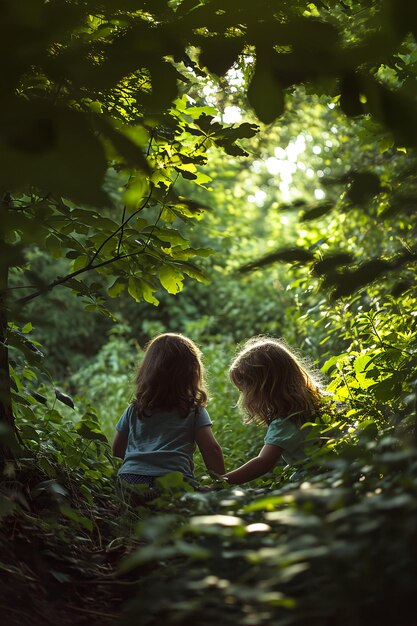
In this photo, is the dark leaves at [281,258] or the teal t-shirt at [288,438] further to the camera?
the teal t-shirt at [288,438]

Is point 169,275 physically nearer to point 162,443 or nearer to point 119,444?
point 162,443

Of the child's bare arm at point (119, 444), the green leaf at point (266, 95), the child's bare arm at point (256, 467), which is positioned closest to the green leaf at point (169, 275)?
the child's bare arm at point (256, 467)

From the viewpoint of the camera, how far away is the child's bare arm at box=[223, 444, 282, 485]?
341 centimetres

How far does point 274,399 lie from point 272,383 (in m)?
0.10

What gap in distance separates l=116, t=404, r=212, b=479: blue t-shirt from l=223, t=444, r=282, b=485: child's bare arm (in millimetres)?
230

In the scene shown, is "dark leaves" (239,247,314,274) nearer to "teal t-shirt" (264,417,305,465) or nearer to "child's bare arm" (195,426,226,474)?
"teal t-shirt" (264,417,305,465)

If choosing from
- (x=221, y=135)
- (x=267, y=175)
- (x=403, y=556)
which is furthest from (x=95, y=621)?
(x=267, y=175)

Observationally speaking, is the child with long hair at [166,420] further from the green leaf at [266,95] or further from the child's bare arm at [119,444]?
the green leaf at [266,95]

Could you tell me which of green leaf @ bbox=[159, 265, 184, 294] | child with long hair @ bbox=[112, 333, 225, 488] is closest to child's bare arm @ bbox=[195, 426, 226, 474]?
child with long hair @ bbox=[112, 333, 225, 488]

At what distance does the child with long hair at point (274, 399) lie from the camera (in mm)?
3422

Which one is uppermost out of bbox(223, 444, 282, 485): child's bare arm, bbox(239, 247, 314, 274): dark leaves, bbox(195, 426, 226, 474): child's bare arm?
bbox(239, 247, 314, 274): dark leaves

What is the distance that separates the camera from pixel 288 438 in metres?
3.40

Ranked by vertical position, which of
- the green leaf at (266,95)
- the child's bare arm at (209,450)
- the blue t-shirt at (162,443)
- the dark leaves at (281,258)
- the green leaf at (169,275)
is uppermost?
the green leaf at (169,275)

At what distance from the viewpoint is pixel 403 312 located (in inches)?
125
